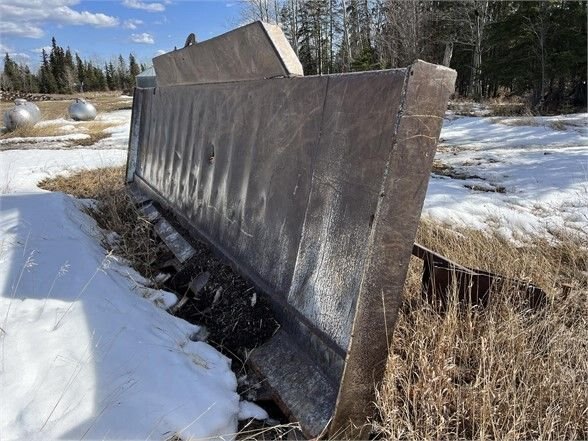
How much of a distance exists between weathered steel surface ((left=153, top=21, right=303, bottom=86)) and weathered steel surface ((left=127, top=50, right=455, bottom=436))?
92 mm

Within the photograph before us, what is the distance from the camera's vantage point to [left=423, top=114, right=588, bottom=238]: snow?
14.7ft

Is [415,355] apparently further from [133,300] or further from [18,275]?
[18,275]

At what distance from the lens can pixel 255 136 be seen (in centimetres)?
283

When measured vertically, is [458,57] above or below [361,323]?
above

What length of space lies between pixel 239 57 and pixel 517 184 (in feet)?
14.9

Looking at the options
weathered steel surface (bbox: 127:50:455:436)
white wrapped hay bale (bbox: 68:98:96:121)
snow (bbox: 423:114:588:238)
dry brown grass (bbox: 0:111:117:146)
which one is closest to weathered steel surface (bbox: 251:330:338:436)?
weathered steel surface (bbox: 127:50:455:436)

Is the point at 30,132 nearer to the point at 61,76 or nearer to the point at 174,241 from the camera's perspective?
the point at 174,241

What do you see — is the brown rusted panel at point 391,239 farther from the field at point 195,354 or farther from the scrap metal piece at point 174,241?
the scrap metal piece at point 174,241

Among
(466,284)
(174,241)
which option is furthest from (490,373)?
(174,241)

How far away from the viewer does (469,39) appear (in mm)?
29219

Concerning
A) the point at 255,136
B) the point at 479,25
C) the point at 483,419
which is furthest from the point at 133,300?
the point at 479,25

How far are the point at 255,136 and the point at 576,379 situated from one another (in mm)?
2094

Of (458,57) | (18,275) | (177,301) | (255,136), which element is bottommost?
(177,301)

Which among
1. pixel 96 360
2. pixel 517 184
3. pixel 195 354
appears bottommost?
pixel 195 354
